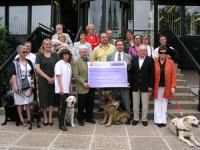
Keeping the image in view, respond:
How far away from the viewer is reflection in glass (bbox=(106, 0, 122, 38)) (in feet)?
44.8

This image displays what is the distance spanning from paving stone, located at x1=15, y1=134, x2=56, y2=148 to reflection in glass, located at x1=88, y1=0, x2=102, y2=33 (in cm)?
656

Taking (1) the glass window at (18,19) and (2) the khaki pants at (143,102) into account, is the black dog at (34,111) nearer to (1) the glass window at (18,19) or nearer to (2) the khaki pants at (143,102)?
(2) the khaki pants at (143,102)

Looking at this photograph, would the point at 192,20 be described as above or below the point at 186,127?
above

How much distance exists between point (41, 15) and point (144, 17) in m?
4.32

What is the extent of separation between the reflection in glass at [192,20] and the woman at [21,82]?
27.5ft

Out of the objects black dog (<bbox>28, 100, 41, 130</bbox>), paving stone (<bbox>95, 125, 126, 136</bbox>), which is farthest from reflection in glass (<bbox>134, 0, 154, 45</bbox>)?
black dog (<bbox>28, 100, 41, 130</bbox>)

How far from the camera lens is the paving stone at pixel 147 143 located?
7.12 metres

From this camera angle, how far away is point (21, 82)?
8.74 metres

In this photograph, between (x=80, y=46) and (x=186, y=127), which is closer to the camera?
(x=186, y=127)

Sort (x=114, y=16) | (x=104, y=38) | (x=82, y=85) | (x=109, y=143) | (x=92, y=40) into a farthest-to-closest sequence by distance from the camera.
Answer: (x=114, y=16) < (x=92, y=40) < (x=104, y=38) < (x=82, y=85) < (x=109, y=143)

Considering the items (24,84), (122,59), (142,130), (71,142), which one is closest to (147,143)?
(142,130)

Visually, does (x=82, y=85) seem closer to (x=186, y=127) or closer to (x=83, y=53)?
(x=83, y=53)

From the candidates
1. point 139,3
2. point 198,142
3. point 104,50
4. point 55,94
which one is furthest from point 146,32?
point 198,142

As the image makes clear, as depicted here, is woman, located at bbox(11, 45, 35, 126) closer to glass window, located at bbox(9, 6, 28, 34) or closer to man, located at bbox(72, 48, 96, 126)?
man, located at bbox(72, 48, 96, 126)
